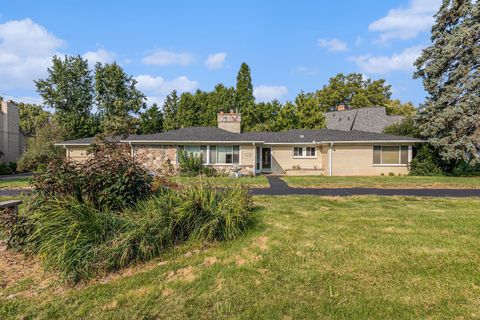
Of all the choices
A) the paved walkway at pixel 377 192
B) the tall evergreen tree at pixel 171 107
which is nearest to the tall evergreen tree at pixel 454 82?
the paved walkway at pixel 377 192

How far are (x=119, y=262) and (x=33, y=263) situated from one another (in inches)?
58.8

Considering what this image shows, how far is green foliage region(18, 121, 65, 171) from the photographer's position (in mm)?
25625

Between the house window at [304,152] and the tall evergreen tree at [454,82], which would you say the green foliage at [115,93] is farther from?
the tall evergreen tree at [454,82]

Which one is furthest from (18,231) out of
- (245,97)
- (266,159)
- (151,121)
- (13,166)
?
(245,97)

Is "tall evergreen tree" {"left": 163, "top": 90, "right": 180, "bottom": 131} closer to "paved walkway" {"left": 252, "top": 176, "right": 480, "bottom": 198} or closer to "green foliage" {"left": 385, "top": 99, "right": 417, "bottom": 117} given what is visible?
"green foliage" {"left": 385, "top": 99, "right": 417, "bottom": 117}

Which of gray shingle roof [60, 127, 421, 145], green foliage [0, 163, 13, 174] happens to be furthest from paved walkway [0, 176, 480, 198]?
green foliage [0, 163, 13, 174]

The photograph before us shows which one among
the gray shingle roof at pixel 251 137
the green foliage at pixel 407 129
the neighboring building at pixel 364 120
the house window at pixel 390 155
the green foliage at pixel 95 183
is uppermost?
the neighboring building at pixel 364 120

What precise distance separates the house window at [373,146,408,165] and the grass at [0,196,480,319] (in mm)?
15775

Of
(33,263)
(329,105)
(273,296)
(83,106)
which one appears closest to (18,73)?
(83,106)

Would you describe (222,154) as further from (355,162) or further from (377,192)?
(377,192)

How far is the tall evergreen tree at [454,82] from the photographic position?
17.8 m

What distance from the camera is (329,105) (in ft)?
154

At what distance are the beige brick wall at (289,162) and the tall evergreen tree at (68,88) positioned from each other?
28215 millimetres

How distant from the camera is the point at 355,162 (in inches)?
797
